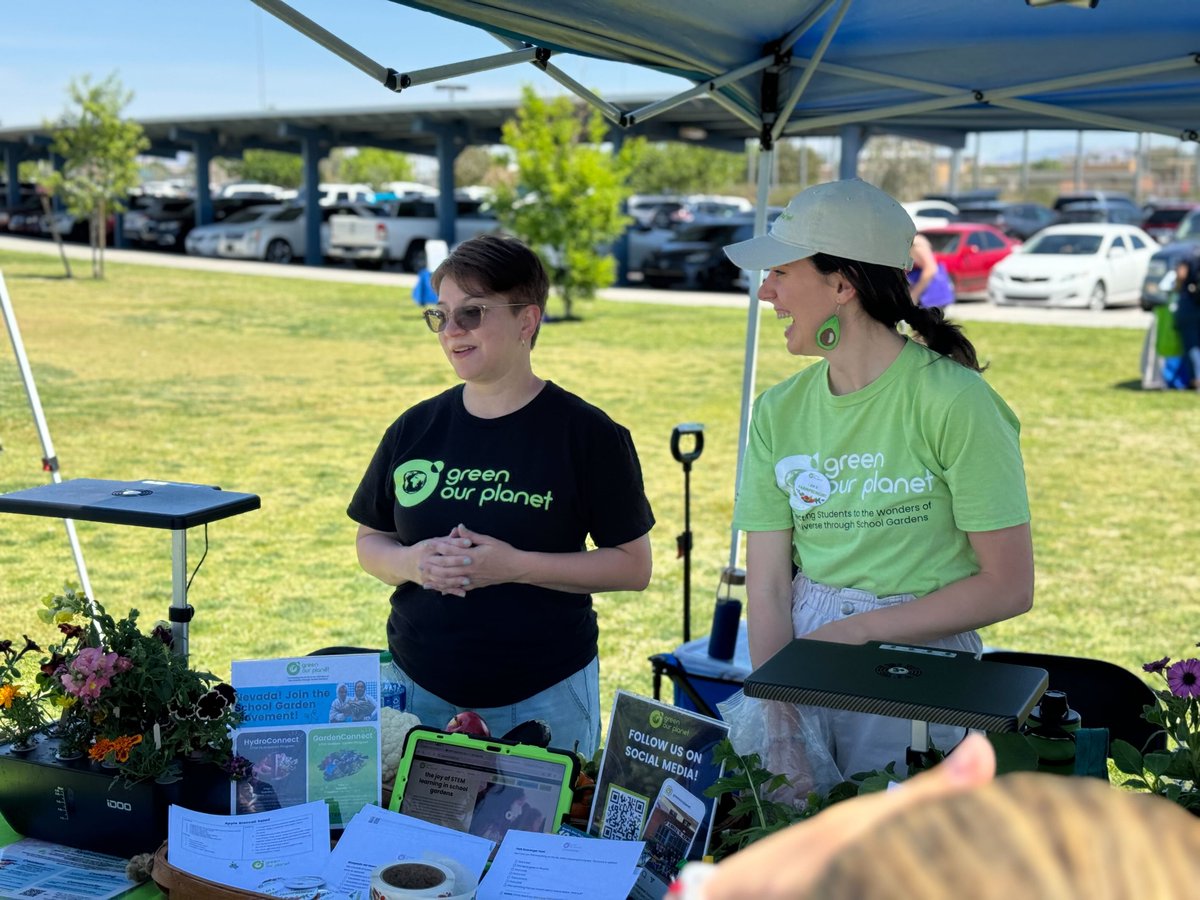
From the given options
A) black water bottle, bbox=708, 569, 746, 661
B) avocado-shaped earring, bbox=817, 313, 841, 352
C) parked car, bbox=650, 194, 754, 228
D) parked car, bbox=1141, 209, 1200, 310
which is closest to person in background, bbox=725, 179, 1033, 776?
avocado-shaped earring, bbox=817, 313, 841, 352

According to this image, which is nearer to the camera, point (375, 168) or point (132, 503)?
point (132, 503)

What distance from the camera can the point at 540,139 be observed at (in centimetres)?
1858

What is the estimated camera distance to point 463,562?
7.65 feet

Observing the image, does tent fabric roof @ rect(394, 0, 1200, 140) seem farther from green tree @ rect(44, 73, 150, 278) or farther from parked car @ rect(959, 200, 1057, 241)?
parked car @ rect(959, 200, 1057, 241)

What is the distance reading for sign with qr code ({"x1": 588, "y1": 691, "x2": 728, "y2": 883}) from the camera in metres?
1.88

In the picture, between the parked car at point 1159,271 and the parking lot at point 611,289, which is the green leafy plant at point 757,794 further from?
the parked car at point 1159,271

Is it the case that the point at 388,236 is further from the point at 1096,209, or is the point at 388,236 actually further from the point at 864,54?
the point at 864,54

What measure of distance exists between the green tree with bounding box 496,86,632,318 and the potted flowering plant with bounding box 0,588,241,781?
16538mm

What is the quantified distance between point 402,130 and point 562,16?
29.7 meters

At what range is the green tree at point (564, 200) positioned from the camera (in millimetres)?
18609

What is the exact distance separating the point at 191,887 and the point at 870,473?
128 cm

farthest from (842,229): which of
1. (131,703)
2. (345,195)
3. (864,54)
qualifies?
(345,195)

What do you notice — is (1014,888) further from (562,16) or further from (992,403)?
(562,16)

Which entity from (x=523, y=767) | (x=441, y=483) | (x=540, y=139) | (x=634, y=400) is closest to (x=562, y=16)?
(x=441, y=483)
